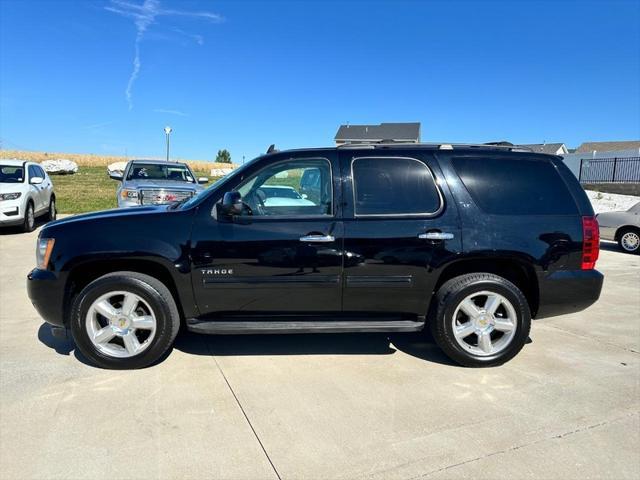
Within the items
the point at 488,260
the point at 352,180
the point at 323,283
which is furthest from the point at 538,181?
the point at 323,283

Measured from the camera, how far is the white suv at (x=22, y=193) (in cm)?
1004

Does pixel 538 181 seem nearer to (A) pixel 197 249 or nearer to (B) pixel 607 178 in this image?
(A) pixel 197 249

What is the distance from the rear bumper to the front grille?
7324 millimetres

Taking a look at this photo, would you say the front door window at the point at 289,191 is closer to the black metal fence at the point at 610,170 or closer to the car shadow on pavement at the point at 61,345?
the car shadow on pavement at the point at 61,345

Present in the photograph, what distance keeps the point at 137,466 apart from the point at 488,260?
305cm

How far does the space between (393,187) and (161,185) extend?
7208mm

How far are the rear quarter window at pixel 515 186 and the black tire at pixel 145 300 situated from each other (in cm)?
270

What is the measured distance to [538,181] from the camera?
12.8ft

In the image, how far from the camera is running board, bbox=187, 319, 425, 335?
3627mm

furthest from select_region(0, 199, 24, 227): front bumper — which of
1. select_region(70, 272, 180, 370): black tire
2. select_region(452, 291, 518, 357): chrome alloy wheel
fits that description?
select_region(452, 291, 518, 357): chrome alloy wheel

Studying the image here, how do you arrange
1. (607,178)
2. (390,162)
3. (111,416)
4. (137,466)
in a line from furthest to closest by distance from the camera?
(607,178), (390,162), (111,416), (137,466)

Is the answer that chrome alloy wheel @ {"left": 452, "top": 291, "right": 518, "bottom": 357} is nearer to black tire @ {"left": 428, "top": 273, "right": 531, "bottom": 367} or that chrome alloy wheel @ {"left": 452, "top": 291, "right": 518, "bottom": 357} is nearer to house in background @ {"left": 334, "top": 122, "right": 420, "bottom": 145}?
black tire @ {"left": 428, "top": 273, "right": 531, "bottom": 367}

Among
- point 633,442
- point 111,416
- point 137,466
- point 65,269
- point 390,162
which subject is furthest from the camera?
point 390,162

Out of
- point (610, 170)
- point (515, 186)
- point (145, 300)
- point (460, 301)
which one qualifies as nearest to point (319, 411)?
point (460, 301)
